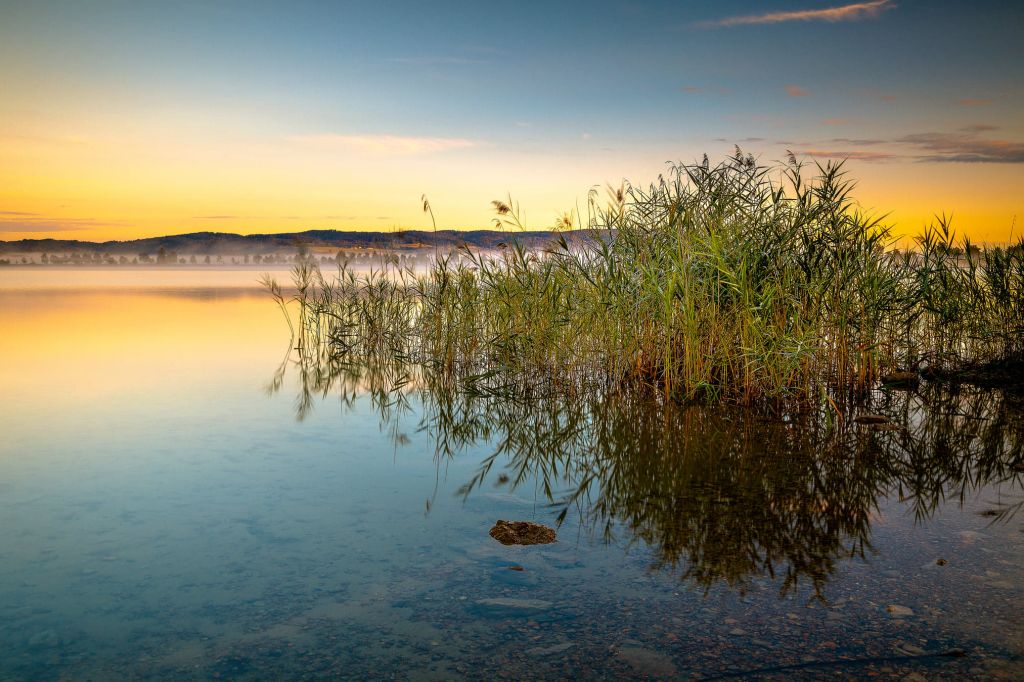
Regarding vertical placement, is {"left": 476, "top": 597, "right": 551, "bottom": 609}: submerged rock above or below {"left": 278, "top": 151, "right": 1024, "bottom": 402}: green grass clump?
below

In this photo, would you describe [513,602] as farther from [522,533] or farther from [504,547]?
[522,533]

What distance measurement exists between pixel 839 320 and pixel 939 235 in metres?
2.33

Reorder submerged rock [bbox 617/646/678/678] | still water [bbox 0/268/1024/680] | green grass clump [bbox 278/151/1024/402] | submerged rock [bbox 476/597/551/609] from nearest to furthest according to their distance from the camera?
submerged rock [bbox 617/646/678/678] < still water [bbox 0/268/1024/680] < submerged rock [bbox 476/597/551/609] < green grass clump [bbox 278/151/1024/402]

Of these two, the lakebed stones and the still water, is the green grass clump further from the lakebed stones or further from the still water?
the lakebed stones

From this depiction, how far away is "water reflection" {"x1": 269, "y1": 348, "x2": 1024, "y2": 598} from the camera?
3605mm

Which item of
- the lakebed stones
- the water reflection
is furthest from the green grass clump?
the lakebed stones

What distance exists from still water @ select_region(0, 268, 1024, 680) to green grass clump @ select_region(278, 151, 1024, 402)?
54 cm

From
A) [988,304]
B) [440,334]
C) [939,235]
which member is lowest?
[440,334]

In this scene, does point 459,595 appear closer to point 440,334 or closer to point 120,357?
point 440,334

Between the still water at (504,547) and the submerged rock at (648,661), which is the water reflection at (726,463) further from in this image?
the submerged rock at (648,661)

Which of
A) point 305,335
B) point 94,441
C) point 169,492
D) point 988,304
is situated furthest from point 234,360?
point 988,304

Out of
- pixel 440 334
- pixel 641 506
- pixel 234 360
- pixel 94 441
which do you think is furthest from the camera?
pixel 234 360

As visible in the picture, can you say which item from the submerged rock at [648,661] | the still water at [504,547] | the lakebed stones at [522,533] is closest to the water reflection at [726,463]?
the still water at [504,547]

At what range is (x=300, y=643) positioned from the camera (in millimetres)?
2635
